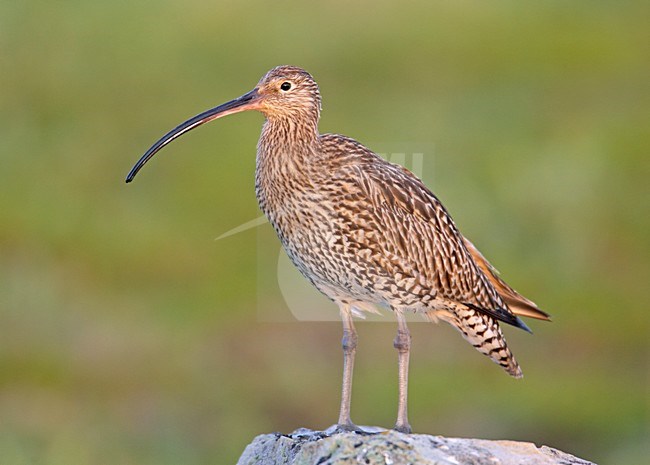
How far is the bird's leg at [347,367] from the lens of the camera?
930 centimetres

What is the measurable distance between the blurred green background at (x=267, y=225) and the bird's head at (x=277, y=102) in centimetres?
556

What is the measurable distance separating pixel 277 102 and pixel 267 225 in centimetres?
1049

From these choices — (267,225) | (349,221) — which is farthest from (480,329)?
(267,225)

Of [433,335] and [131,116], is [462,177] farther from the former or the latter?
[131,116]

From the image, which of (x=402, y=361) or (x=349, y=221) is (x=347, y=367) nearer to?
(x=402, y=361)

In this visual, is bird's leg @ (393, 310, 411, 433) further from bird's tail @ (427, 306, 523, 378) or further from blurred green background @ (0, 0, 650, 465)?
blurred green background @ (0, 0, 650, 465)

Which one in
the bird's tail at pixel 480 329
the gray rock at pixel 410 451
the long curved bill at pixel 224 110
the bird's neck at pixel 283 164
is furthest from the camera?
the bird's tail at pixel 480 329

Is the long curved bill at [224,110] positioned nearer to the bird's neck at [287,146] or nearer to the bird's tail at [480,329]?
the bird's neck at [287,146]

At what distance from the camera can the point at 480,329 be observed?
392 inches

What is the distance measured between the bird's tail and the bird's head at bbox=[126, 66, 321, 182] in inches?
54.1

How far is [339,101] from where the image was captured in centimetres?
2236

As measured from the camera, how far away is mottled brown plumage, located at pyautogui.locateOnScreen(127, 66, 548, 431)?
9.29m

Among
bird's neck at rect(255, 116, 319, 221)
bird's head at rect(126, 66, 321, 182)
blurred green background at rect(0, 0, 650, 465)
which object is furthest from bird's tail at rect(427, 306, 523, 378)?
blurred green background at rect(0, 0, 650, 465)

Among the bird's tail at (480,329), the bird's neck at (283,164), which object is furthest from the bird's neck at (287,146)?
the bird's tail at (480,329)
